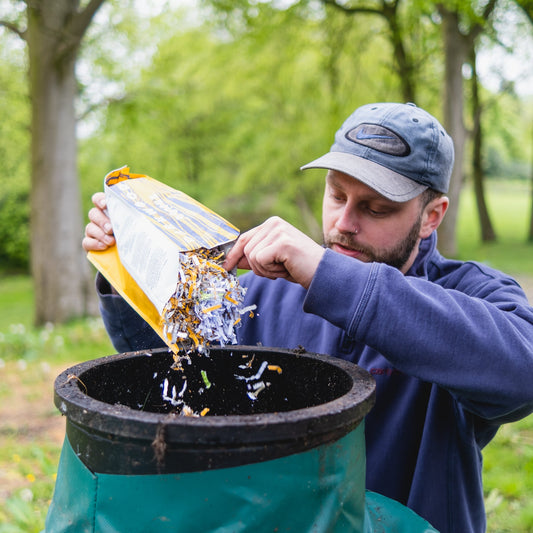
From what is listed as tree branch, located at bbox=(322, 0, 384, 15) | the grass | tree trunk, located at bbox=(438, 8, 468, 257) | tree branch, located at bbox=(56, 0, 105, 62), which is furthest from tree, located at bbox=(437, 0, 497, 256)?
the grass

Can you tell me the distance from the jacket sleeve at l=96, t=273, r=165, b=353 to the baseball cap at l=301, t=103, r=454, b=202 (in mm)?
819

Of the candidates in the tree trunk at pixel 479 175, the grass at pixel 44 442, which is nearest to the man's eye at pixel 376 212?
the grass at pixel 44 442

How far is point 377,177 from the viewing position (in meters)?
1.90

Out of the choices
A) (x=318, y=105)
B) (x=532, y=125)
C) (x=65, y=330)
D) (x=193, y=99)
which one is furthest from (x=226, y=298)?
(x=532, y=125)

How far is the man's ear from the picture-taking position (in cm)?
211

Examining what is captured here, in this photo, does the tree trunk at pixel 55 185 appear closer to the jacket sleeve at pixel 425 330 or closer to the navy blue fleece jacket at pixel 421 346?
the navy blue fleece jacket at pixel 421 346

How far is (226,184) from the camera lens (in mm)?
21281

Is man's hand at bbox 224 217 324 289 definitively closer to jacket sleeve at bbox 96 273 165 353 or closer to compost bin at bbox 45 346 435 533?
compost bin at bbox 45 346 435 533

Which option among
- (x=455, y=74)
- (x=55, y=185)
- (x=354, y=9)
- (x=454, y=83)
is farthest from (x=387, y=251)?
(x=455, y=74)

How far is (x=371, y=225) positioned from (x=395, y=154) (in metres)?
0.25

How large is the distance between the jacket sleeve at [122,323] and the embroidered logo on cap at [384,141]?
0.98 metres

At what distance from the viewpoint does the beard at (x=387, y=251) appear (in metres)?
1.99

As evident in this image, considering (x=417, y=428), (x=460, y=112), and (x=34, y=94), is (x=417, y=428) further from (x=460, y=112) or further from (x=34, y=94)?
(x=460, y=112)

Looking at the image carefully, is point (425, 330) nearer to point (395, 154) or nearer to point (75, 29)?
point (395, 154)
